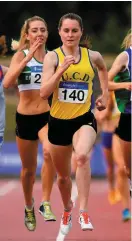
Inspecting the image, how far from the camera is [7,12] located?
104 feet

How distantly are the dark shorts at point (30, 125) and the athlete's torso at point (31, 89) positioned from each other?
0.18ft

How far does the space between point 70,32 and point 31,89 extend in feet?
4.29

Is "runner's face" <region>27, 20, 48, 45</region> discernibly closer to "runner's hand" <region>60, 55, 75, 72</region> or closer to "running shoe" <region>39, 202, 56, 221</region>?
"runner's hand" <region>60, 55, 75, 72</region>

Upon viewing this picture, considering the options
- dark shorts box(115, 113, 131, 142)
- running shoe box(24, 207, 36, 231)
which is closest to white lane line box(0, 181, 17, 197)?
dark shorts box(115, 113, 131, 142)

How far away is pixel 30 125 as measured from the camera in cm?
960

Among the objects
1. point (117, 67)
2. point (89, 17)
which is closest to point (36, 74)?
point (117, 67)

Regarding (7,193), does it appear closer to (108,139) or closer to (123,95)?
(108,139)

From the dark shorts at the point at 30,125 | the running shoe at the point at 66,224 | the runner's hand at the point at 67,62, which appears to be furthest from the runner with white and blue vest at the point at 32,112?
the runner's hand at the point at 67,62

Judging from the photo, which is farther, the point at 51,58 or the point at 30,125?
the point at 30,125

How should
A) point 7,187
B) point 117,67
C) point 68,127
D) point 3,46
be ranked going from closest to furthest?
point 68,127, point 3,46, point 117,67, point 7,187

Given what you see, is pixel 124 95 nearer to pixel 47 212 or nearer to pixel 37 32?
pixel 37 32

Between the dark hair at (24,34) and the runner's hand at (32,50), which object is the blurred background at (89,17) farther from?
the runner's hand at (32,50)

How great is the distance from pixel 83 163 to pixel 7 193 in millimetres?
6294

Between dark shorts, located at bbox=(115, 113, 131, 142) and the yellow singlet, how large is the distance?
5.81 ft
